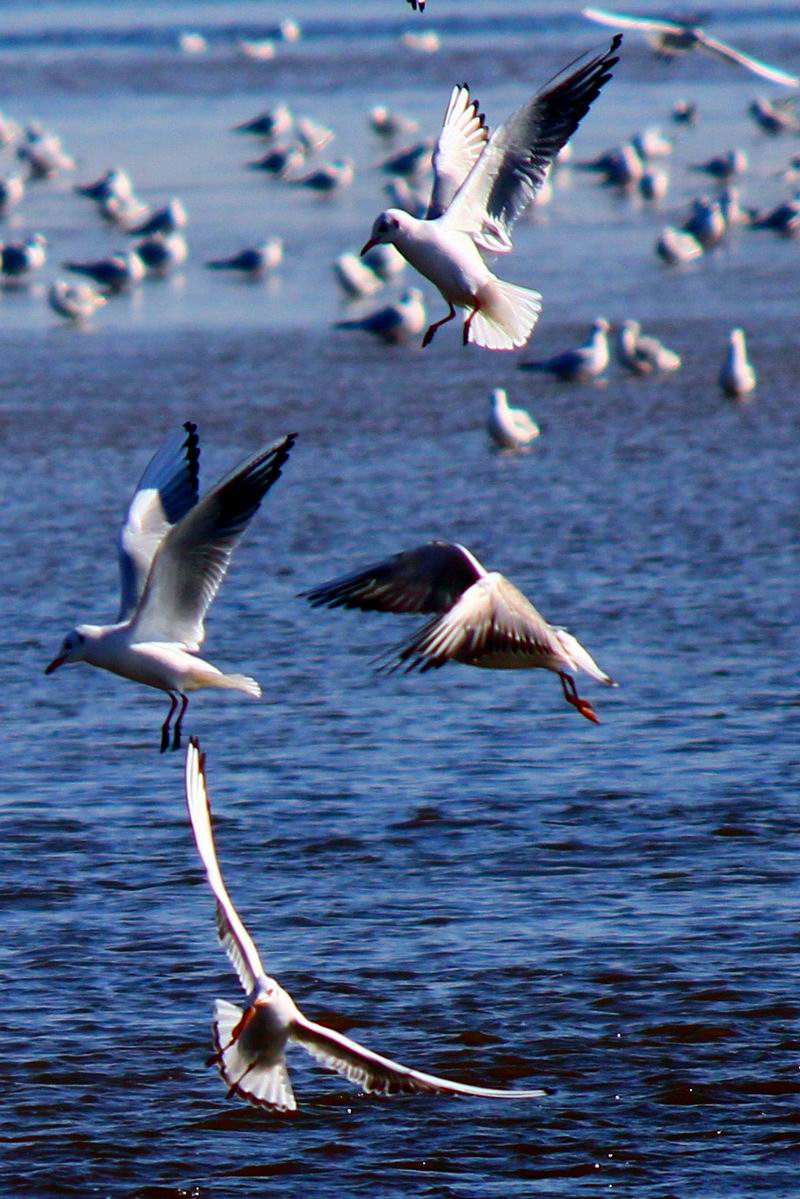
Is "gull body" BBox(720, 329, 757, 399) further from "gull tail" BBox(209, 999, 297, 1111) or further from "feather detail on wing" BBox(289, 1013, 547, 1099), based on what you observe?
"feather detail on wing" BBox(289, 1013, 547, 1099)

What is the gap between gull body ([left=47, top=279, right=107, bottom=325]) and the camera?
25062mm

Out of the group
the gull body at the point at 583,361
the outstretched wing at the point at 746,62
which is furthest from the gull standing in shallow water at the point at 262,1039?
the gull body at the point at 583,361

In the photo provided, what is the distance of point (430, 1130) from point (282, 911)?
2018 mm

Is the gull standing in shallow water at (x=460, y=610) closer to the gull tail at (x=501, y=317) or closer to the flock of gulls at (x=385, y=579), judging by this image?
the flock of gulls at (x=385, y=579)

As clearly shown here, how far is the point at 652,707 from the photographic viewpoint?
11867 mm

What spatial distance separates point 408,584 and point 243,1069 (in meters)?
1.56

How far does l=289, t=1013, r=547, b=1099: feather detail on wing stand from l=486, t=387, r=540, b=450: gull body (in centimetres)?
1199

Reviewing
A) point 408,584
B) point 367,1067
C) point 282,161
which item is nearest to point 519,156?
point 408,584

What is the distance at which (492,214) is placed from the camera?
319 inches

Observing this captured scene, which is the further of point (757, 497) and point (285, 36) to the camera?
point (285, 36)

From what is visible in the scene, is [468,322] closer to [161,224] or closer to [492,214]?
[492,214]

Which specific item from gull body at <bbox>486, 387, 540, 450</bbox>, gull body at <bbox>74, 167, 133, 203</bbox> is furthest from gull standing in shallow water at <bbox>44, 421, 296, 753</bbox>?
gull body at <bbox>74, 167, 133, 203</bbox>

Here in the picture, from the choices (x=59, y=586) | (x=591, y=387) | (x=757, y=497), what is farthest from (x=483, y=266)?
(x=591, y=387)

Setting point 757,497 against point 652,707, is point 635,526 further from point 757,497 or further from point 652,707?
point 652,707
